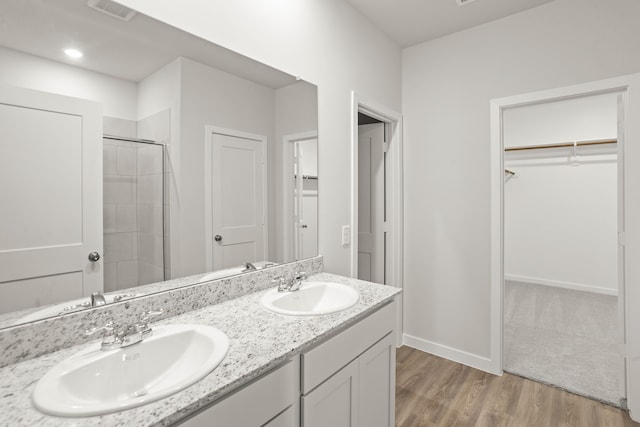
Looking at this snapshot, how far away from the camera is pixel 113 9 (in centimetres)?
107

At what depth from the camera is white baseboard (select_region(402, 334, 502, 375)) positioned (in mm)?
2416

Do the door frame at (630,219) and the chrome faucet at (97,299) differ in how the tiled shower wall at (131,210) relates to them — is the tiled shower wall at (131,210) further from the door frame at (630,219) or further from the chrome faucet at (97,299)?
the door frame at (630,219)

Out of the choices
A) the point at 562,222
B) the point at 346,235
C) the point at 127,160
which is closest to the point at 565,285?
the point at 562,222

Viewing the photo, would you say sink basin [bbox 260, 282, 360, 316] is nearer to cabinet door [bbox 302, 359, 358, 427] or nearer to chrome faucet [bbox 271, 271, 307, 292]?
chrome faucet [bbox 271, 271, 307, 292]

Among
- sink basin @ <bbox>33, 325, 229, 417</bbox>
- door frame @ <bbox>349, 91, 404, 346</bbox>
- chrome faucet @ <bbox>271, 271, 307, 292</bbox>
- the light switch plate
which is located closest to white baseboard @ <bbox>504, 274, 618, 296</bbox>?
door frame @ <bbox>349, 91, 404, 346</bbox>

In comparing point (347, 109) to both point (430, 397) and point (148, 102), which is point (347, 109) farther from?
point (430, 397)

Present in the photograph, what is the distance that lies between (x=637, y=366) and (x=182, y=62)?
9.63ft

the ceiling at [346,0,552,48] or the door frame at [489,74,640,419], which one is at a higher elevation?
Result: the ceiling at [346,0,552,48]

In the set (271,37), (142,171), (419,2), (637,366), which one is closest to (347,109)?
(271,37)

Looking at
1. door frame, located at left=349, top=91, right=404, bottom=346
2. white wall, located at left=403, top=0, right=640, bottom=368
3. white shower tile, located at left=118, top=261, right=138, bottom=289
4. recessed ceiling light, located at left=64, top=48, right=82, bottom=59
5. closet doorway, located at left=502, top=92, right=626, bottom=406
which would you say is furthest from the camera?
closet doorway, located at left=502, top=92, right=626, bottom=406

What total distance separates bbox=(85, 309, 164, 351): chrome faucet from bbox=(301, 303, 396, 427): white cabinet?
0.51 m

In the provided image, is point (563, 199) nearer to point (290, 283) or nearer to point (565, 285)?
point (565, 285)

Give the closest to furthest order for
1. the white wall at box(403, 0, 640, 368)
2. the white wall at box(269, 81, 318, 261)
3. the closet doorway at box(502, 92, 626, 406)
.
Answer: the white wall at box(269, 81, 318, 261) → the white wall at box(403, 0, 640, 368) → the closet doorway at box(502, 92, 626, 406)

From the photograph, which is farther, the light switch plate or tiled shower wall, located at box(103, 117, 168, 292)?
the light switch plate
